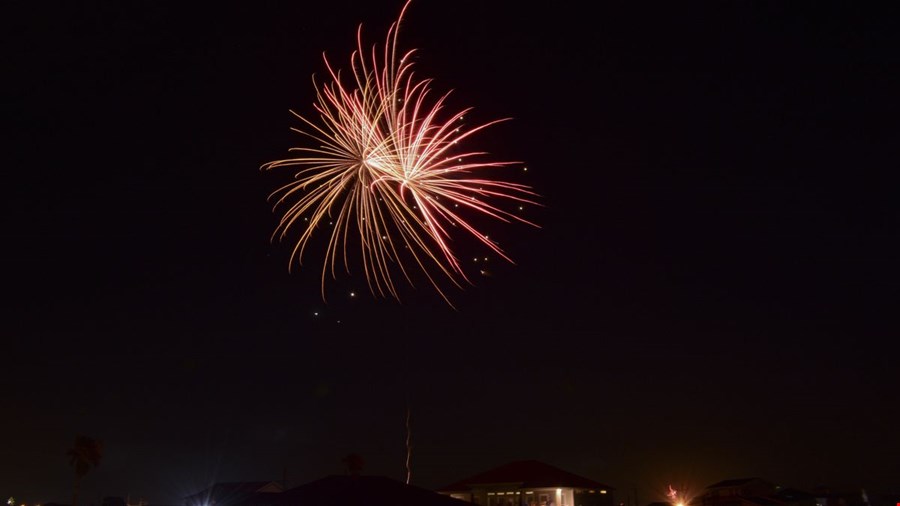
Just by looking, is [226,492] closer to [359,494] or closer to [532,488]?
[532,488]

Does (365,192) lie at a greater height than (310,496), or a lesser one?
greater

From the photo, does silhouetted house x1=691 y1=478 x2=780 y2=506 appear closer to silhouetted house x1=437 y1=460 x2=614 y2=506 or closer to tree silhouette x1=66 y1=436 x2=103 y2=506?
silhouetted house x1=437 y1=460 x2=614 y2=506

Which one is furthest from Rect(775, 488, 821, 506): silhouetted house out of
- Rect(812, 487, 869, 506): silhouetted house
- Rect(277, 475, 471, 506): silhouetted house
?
Rect(277, 475, 471, 506): silhouetted house

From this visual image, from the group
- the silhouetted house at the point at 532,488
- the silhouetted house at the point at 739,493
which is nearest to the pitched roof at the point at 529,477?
the silhouetted house at the point at 532,488

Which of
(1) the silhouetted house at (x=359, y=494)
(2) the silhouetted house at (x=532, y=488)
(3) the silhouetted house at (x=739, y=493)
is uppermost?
(3) the silhouetted house at (x=739, y=493)

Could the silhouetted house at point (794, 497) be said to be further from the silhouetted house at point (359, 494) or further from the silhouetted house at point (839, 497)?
the silhouetted house at point (359, 494)

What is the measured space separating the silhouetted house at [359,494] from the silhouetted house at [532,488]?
19003 millimetres

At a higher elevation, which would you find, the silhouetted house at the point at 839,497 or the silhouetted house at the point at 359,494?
the silhouetted house at the point at 839,497

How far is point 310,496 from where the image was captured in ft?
91.1

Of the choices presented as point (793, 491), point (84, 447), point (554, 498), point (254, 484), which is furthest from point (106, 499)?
point (793, 491)

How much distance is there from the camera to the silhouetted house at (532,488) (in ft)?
156

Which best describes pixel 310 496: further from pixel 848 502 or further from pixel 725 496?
pixel 848 502

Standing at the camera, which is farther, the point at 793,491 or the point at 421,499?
the point at 793,491

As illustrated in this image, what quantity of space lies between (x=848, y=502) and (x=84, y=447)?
218 feet
